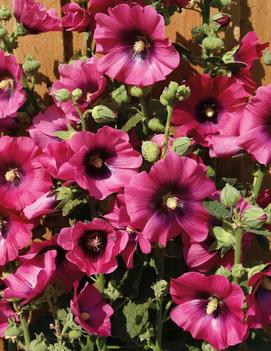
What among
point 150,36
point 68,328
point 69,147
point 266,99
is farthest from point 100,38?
point 68,328

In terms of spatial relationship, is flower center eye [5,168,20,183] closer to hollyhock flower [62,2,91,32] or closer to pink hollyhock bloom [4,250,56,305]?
pink hollyhock bloom [4,250,56,305]

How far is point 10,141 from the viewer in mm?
1281

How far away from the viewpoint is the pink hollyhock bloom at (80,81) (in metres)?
1.31

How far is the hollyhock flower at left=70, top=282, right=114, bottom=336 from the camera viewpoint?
1234 millimetres

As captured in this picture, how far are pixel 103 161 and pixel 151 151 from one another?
5.2 inches

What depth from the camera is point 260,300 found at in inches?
48.6

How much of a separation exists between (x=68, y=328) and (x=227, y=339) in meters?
0.34

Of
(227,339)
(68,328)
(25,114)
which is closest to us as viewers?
(227,339)

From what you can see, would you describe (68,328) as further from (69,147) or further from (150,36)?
(150,36)

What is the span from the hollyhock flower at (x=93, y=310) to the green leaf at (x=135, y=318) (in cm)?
7

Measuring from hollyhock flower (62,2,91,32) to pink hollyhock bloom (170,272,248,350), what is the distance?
578 millimetres

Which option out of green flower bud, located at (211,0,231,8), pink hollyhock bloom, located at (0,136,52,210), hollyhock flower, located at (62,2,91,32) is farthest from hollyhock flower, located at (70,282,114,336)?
green flower bud, located at (211,0,231,8)

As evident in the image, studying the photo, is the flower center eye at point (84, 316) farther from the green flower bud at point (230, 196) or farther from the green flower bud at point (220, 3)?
the green flower bud at point (220, 3)

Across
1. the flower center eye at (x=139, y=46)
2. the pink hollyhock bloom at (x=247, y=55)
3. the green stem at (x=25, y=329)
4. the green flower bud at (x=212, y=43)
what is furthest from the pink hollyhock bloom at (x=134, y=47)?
the green stem at (x=25, y=329)
